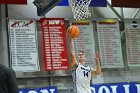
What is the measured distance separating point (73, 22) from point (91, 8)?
0.70m

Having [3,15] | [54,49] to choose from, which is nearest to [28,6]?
[3,15]

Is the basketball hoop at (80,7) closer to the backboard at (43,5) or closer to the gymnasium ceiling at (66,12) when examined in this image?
the backboard at (43,5)

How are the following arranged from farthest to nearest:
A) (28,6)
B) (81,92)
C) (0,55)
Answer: (28,6) → (0,55) → (81,92)

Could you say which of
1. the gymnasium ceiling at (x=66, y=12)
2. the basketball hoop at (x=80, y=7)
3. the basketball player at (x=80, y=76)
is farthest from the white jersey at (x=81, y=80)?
the gymnasium ceiling at (x=66, y=12)

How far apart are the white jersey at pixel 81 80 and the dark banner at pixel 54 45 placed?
8.29 ft

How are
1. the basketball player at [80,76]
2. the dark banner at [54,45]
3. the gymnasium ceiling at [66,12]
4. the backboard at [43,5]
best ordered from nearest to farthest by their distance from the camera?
the basketball player at [80,76], the backboard at [43,5], the dark banner at [54,45], the gymnasium ceiling at [66,12]

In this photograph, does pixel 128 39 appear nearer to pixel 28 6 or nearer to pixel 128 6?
pixel 128 6

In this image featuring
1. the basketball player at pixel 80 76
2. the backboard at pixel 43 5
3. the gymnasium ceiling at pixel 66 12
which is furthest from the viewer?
the gymnasium ceiling at pixel 66 12

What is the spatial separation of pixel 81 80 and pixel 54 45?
2785 millimetres

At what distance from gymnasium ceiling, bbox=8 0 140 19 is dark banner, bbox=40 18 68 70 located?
30cm

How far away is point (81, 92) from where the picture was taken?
6016 millimetres

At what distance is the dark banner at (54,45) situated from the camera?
8.71m

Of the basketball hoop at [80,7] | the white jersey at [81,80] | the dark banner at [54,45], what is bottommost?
the white jersey at [81,80]

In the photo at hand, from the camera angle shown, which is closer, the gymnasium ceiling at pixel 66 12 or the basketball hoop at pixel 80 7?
the basketball hoop at pixel 80 7
